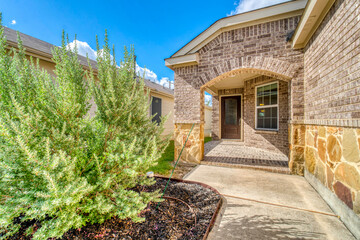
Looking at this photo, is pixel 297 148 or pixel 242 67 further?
pixel 242 67

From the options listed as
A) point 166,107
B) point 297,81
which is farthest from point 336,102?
point 166,107

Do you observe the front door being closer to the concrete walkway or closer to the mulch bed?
the concrete walkway

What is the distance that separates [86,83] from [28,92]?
555mm

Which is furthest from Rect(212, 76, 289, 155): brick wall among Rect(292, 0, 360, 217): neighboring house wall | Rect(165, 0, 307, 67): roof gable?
Rect(165, 0, 307, 67): roof gable

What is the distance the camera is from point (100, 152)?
5.73ft

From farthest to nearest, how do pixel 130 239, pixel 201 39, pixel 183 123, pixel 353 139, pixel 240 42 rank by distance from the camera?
1. pixel 183 123
2. pixel 201 39
3. pixel 240 42
4. pixel 353 139
5. pixel 130 239

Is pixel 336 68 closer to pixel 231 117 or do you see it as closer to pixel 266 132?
pixel 266 132

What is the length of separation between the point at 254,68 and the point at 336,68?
5.67 ft

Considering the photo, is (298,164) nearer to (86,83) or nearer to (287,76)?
(287,76)

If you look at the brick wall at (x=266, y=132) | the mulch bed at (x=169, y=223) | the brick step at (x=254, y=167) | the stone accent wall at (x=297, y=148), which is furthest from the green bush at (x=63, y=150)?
the brick wall at (x=266, y=132)

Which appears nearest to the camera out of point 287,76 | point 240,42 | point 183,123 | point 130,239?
point 130,239

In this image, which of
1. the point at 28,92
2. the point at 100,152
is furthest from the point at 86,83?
the point at 100,152

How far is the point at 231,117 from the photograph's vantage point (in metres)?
8.92

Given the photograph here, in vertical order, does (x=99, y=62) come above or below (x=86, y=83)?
above
